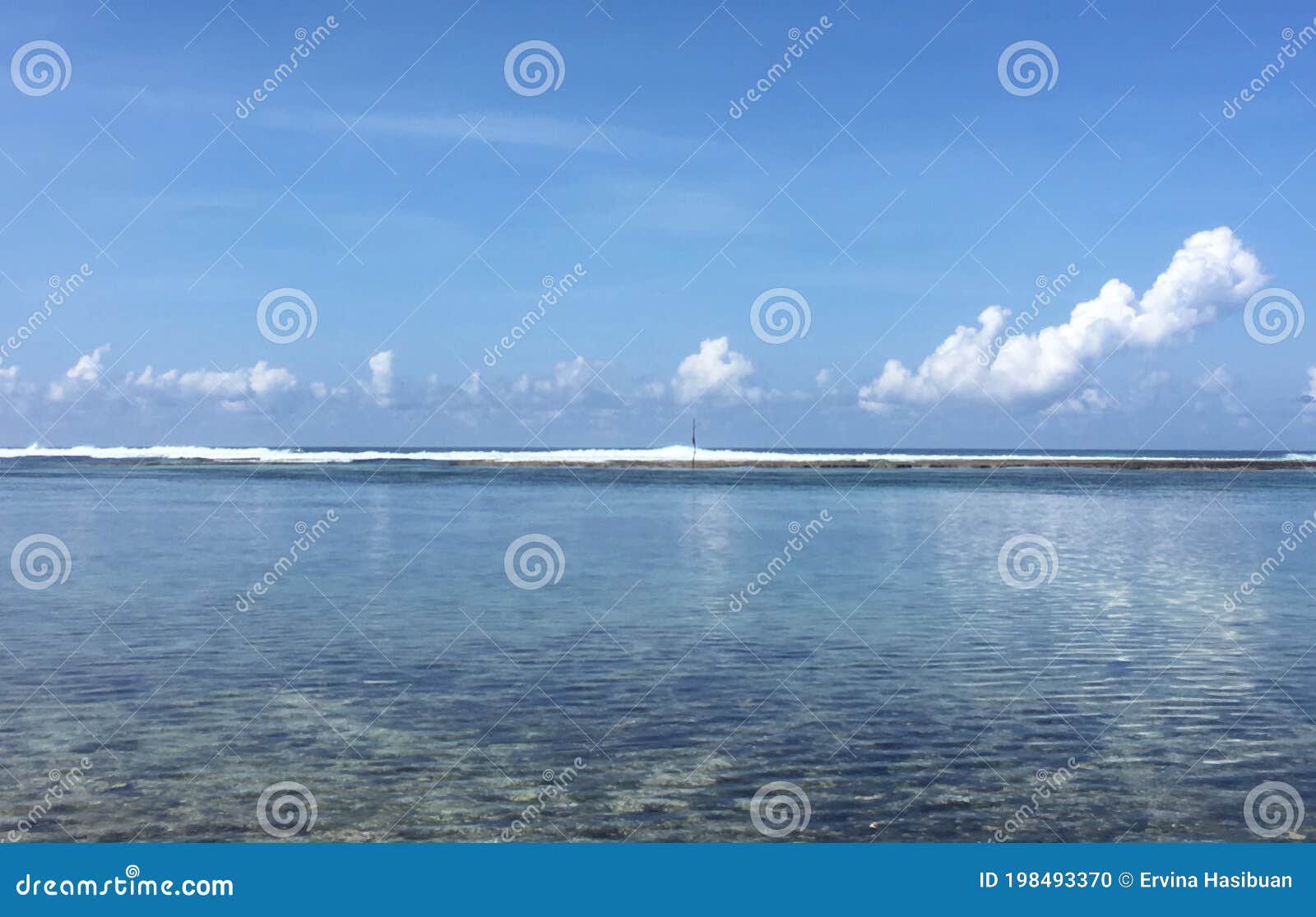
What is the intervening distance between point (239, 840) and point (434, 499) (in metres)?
55.1

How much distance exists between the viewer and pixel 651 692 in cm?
1516

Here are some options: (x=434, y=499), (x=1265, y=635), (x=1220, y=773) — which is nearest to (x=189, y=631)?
(x=1220, y=773)

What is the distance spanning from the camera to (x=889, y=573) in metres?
28.1

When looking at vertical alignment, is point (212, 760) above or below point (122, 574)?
below

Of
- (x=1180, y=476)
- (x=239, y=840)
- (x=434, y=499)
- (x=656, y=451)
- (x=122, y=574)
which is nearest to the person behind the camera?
(x=239, y=840)

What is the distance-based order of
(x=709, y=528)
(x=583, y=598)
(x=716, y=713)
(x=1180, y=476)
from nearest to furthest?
(x=716, y=713) → (x=583, y=598) → (x=709, y=528) → (x=1180, y=476)

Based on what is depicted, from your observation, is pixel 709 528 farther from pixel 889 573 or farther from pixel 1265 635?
pixel 1265 635

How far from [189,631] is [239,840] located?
417 inches

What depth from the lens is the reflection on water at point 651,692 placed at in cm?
1064

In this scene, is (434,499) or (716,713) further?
(434,499)

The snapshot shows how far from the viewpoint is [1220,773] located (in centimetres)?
1166

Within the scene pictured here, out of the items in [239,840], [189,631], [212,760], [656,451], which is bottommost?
[239,840]

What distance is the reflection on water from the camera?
→ 1064cm

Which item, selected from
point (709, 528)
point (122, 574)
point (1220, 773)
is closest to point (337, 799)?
point (1220, 773)
